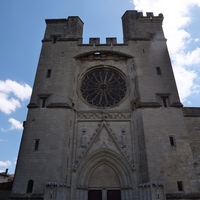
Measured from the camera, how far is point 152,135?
37.3 feet

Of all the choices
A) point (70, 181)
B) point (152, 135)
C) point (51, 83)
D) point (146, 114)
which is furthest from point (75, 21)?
point (70, 181)

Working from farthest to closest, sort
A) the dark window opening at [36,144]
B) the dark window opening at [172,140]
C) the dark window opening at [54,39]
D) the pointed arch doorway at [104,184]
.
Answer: the dark window opening at [54,39] < the dark window opening at [172,140] < the dark window opening at [36,144] < the pointed arch doorway at [104,184]

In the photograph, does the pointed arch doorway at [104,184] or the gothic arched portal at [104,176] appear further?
the pointed arch doorway at [104,184]

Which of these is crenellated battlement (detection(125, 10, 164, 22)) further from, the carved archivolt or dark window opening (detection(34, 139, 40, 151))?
dark window opening (detection(34, 139, 40, 151))

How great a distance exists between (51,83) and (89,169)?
20.4 feet

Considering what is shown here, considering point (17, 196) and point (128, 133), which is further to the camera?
point (128, 133)

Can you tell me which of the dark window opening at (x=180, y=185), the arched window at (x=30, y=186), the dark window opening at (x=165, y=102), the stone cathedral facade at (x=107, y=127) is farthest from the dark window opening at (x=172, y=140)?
the arched window at (x=30, y=186)

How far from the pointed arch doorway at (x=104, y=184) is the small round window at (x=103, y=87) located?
4.26 m

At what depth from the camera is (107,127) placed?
12.1 metres

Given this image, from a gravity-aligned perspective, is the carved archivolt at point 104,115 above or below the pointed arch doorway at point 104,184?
above

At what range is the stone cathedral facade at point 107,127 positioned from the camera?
10258mm

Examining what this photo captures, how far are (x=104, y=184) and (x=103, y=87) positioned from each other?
21.3ft

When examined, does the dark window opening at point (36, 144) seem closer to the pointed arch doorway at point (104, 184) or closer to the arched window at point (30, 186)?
the arched window at point (30, 186)

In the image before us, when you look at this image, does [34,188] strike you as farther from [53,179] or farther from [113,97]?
[113,97]
